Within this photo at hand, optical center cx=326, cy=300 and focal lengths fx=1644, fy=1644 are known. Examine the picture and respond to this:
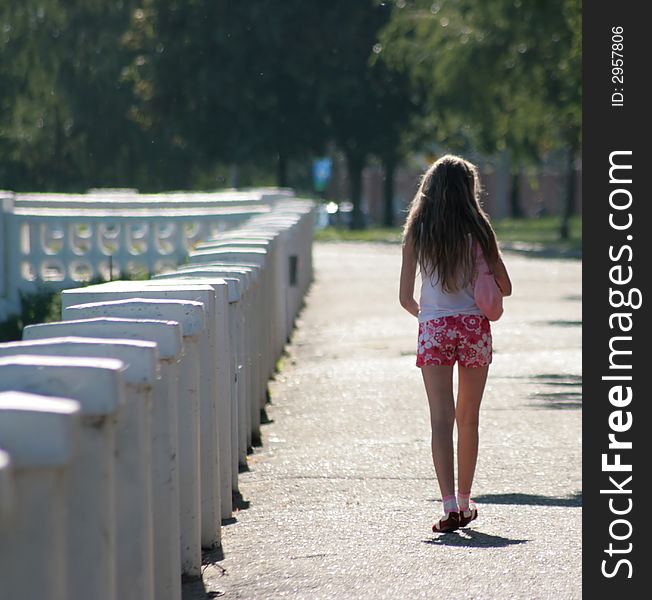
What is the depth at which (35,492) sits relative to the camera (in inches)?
134

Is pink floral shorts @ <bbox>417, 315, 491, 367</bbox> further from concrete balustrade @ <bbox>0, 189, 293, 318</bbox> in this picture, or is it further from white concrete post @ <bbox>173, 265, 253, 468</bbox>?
concrete balustrade @ <bbox>0, 189, 293, 318</bbox>

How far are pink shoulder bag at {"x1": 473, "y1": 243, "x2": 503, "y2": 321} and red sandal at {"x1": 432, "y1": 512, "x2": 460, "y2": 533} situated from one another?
883 millimetres

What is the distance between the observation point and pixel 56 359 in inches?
154

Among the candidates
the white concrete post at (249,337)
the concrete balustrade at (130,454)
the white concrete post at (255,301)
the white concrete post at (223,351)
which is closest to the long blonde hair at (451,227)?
the white concrete post at (223,351)

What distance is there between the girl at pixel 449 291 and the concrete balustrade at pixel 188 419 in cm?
153

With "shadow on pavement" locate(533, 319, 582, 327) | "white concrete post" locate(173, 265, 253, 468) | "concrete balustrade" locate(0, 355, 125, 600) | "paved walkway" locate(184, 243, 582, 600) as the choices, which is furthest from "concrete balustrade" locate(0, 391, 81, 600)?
"shadow on pavement" locate(533, 319, 582, 327)

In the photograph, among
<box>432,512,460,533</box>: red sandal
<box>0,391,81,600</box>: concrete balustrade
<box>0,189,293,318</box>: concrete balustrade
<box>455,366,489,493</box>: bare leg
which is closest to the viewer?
<box>0,391,81,600</box>: concrete balustrade

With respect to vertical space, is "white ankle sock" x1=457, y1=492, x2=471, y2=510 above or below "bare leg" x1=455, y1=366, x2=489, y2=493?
below

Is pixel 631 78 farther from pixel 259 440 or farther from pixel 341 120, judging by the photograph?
pixel 341 120

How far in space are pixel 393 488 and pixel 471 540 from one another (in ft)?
4.64

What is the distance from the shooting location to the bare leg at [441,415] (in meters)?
7.27

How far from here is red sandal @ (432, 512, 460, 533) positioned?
704 centimetres

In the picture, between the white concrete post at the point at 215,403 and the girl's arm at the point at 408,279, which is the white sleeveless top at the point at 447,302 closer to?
the girl's arm at the point at 408,279

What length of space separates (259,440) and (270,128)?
51879 millimetres
